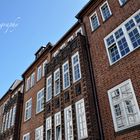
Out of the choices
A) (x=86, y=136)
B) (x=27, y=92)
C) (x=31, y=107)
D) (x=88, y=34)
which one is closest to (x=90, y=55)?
(x=88, y=34)

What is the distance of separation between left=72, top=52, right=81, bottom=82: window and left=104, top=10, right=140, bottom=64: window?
2.65 meters

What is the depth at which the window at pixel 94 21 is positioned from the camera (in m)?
14.7

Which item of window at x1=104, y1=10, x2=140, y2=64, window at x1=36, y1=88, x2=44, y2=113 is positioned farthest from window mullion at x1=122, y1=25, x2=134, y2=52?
window at x1=36, y1=88, x2=44, y2=113

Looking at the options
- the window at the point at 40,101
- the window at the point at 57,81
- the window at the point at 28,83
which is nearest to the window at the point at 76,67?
the window at the point at 57,81

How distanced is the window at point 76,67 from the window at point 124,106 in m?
3.32

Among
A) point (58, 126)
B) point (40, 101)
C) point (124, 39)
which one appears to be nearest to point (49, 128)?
point (58, 126)

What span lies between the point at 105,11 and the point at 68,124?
875cm

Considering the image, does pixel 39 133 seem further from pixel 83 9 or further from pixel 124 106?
pixel 83 9

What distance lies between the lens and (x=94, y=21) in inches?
597

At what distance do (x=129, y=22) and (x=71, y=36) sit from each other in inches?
279

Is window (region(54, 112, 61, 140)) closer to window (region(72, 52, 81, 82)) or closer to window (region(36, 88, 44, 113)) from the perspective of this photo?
window (region(72, 52, 81, 82))

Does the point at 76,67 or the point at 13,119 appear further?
the point at 13,119

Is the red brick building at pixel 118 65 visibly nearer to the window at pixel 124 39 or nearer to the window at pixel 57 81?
the window at pixel 124 39

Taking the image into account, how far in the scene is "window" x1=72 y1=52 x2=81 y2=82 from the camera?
1360cm
